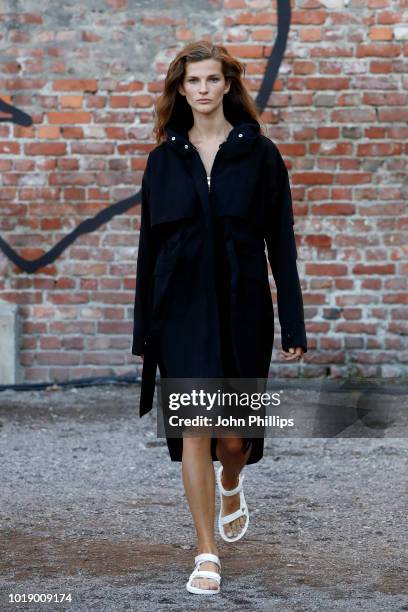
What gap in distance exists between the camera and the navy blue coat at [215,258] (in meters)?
3.78

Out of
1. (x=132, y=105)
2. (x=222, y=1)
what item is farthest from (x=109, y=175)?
(x=222, y=1)

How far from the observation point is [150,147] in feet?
23.1

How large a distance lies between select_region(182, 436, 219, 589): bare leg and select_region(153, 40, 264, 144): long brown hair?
1.08m

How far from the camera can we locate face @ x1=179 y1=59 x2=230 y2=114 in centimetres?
389

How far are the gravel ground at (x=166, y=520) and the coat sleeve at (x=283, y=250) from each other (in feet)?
2.60

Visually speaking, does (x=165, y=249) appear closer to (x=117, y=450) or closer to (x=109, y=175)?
(x=117, y=450)

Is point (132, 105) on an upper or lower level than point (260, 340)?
upper

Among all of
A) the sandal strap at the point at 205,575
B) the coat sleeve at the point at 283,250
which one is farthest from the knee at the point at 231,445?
the sandal strap at the point at 205,575

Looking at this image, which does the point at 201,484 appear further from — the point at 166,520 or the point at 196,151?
the point at 196,151

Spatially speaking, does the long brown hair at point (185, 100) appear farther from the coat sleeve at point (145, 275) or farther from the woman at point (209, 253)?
the coat sleeve at point (145, 275)

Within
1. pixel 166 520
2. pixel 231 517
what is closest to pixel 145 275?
pixel 231 517

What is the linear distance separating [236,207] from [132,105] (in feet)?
11.1

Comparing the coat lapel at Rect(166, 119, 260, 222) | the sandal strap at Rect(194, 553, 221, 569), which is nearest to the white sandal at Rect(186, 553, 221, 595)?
the sandal strap at Rect(194, 553, 221, 569)

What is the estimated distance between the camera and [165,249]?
12.7ft
